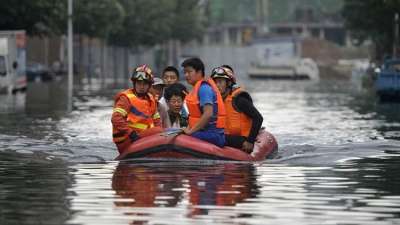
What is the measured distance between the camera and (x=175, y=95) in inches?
874

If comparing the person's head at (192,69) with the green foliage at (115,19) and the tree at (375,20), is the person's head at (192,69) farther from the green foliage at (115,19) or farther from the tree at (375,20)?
the green foliage at (115,19)

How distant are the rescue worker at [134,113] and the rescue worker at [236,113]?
97 cm

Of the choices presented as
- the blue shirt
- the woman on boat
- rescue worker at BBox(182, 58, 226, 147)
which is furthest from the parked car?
the blue shirt

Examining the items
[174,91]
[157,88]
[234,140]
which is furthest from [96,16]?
[234,140]

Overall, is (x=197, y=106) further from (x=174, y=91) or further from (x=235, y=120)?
(x=174, y=91)

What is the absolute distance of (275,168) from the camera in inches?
795

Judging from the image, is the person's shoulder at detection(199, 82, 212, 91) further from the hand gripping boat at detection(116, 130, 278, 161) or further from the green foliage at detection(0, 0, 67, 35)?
the green foliage at detection(0, 0, 67, 35)

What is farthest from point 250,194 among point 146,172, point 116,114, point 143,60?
point 143,60

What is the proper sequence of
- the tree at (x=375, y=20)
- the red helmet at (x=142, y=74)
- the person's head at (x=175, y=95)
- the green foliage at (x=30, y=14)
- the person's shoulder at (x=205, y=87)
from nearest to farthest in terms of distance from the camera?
the person's shoulder at (x=205, y=87)
the red helmet at (x=142, y=74)
the person's head at (x=175, y=95)
the green foliage at (x=30, y=14)
the tree at (x=375, y=20)

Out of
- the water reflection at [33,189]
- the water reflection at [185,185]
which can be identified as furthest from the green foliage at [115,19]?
the water reflection at [185,185]

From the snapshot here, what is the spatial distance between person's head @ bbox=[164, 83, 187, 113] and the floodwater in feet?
4.21

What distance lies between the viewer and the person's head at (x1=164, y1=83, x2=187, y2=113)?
2217 centimetres

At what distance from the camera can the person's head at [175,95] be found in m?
22.2

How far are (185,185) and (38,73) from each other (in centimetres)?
8453
